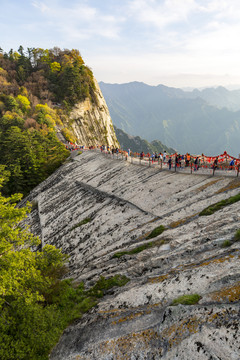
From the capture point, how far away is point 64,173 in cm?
3938

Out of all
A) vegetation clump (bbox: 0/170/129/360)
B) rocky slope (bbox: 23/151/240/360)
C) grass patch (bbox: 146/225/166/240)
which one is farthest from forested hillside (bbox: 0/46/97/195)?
grass patch (bbox: 146/225/166/240)

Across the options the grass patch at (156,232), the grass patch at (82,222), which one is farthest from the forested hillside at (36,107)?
the grass patch at (156,232)

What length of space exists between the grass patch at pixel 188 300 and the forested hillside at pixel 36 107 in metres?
39.4

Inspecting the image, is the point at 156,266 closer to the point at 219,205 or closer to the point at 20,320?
the point at 219,205

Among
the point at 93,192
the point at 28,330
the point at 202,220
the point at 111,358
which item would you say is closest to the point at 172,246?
the point at 202,220

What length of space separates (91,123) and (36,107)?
71.0ft

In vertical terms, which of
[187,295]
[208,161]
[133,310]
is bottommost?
[133,310]

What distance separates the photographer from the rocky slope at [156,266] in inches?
232

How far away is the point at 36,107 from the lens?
66812mm

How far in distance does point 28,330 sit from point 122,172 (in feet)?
70.0

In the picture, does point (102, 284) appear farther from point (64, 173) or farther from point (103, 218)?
point (64, 173)

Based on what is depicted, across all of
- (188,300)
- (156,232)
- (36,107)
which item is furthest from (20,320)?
(36,107)

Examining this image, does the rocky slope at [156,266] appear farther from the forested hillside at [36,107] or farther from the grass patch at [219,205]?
the forested hillside at [36,107]

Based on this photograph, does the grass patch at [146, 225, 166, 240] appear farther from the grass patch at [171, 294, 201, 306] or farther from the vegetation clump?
the grass patch at [171, 294, 201, 306]
